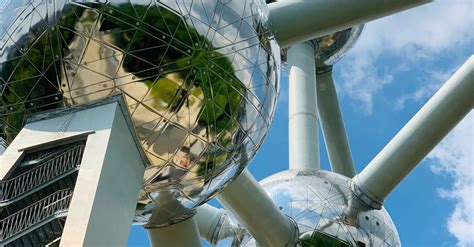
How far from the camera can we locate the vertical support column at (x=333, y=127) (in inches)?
476

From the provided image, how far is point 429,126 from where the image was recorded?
838 cm

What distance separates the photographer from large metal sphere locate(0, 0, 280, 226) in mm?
5195

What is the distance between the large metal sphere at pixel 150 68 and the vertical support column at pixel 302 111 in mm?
4380

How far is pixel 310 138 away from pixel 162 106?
17.0 feet

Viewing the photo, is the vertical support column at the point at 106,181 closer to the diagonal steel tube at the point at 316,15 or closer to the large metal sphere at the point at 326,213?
the diagonal steel tube at the point at 316,15

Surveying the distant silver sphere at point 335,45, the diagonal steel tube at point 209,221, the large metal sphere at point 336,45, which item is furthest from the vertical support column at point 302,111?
the diagonal steel tube at point 209,221

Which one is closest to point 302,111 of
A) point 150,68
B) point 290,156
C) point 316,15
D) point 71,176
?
point 290,156

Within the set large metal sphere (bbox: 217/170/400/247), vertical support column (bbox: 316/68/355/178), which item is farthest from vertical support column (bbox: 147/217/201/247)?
vertical support column (bbox: 316/68/355/178)

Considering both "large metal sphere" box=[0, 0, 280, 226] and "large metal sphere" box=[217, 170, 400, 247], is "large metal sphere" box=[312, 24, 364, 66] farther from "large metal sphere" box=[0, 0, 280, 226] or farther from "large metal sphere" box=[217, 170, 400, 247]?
"large metal sphere" box=[0, 0, 280, 226]

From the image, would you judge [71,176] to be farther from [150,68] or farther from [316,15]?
[316,15]

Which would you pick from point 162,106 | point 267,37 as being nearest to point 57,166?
point 162,106

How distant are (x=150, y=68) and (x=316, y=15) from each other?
1.90m

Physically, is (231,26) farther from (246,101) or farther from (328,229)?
(328,229)

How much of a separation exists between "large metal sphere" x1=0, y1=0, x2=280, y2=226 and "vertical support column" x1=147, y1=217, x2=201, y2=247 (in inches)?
61.4
